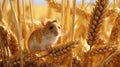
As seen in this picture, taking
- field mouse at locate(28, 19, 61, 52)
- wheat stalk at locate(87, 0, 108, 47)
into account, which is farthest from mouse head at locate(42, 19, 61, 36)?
wheat stalk at locate(87, 0, 108, 47)

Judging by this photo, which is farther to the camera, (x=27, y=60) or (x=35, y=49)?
(x=35, y=49)

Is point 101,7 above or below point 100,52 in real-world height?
above

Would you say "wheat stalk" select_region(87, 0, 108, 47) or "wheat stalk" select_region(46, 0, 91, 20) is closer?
"wheat stalk" select_region(87, 0, 108, 47)

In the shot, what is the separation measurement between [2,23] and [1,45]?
0.07 meters

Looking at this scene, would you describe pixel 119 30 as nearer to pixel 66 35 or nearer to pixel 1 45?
pixel 66 35

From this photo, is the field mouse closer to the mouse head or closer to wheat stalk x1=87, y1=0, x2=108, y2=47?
the mouse head

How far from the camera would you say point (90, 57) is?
2.95ft

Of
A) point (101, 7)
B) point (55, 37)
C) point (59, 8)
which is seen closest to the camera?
point (101, 7)

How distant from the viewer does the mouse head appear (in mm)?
905

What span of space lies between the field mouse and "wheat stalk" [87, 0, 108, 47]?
114 millimetres

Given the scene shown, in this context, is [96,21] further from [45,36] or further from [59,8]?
[59,8]

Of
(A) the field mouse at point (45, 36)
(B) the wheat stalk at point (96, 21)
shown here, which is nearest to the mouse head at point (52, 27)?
(A) the field mouse at point (45, 36)

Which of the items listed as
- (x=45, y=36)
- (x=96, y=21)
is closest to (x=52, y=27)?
(x=45, y=36)

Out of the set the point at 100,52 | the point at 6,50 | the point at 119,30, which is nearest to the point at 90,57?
the point at 100,52
